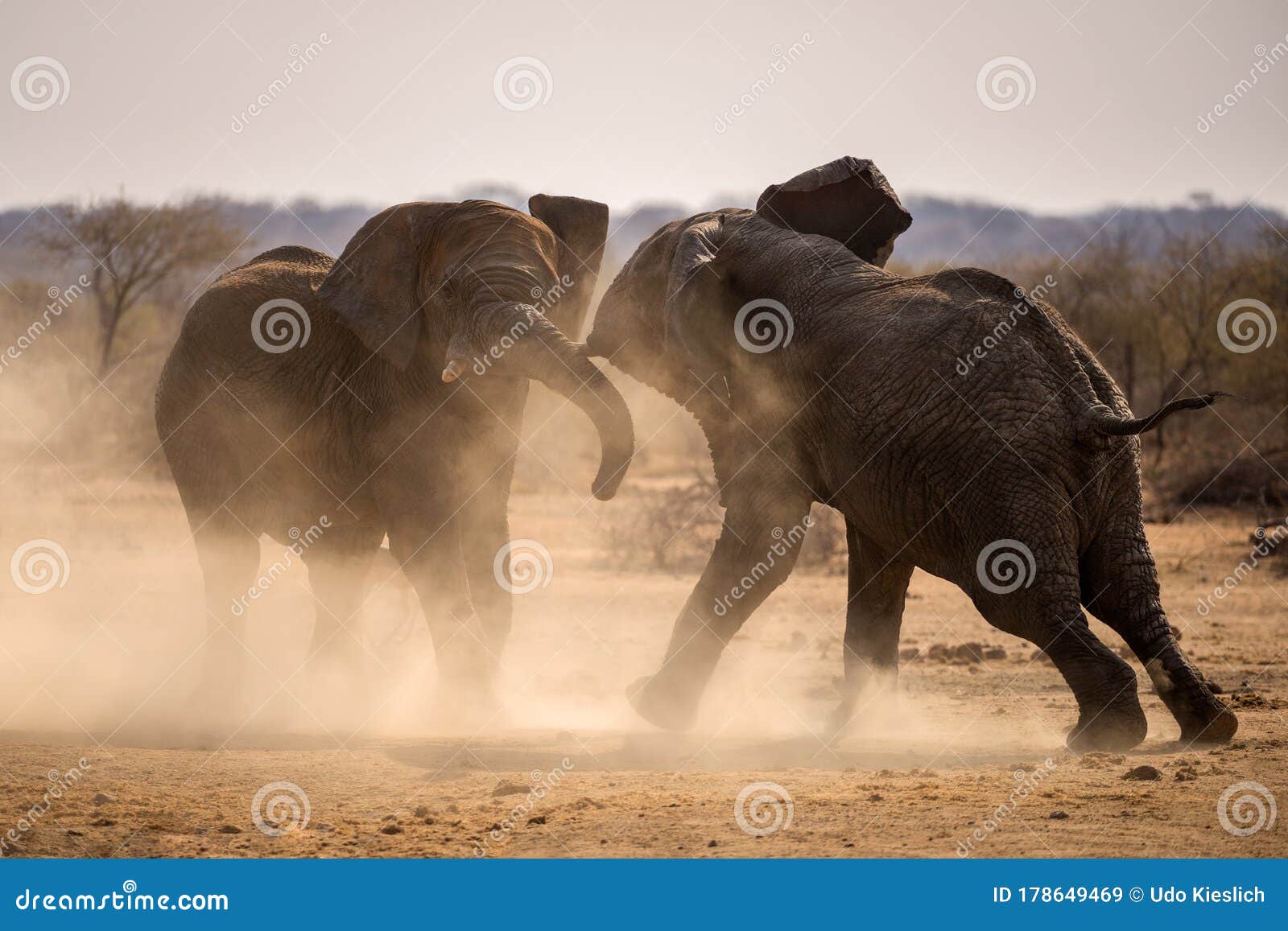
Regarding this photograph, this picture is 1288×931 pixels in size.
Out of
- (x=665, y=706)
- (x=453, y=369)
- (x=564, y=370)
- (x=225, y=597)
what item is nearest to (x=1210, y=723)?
(x=665, y=706)

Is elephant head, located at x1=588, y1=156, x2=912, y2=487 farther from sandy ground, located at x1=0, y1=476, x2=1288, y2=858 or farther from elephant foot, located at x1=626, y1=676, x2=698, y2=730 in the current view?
sandy ground, located at x1=0, y1=476, x2=1288, y2=858

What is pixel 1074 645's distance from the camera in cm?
690

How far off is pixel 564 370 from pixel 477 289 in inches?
37.9

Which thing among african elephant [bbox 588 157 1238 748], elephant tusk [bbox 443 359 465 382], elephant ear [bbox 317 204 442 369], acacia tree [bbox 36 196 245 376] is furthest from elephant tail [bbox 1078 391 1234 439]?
acacia tree [bbox 36 196 245 376]

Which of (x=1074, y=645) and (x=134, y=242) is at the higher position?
(x=134, y=242)

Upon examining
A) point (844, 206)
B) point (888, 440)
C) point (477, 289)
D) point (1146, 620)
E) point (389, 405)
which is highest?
point (844, 206)

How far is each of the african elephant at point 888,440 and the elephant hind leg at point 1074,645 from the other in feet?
0.03

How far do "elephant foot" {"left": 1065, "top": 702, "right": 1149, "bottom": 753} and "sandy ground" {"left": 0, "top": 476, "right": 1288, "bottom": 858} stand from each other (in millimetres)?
136

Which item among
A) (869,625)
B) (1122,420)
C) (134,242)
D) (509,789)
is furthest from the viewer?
(134,242)

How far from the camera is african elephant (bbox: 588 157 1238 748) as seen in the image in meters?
6.93

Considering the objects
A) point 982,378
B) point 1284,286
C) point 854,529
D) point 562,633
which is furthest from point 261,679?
point 1284,286

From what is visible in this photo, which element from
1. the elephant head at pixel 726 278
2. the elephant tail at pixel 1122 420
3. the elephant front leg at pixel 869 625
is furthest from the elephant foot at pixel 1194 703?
the elephant head at pixel 726 278

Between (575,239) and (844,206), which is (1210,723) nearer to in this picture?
(844,206)

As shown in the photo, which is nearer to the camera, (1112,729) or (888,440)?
(1112,729)
